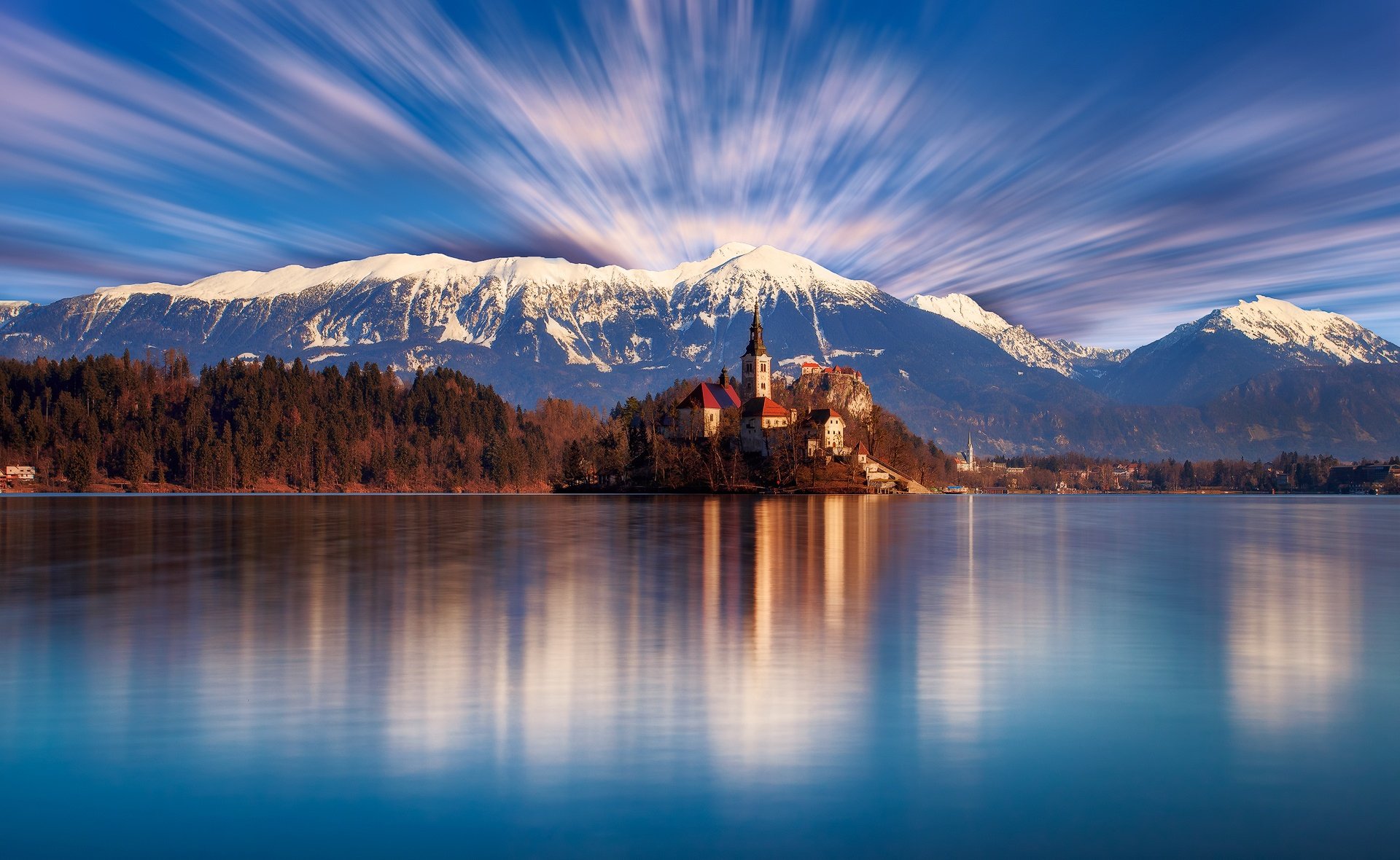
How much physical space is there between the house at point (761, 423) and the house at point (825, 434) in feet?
12.7

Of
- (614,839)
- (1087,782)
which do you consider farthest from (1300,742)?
(614,839)

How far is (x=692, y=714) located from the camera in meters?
14.1

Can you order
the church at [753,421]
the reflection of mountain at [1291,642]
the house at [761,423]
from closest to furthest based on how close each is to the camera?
1. the reflection of mountain at [1291,642]
2. the church at [753,421]
3. the house at [761,423]

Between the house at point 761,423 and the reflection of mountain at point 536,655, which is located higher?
the house at point 761,423

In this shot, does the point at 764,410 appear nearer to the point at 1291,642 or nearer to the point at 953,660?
the point at 1291,642

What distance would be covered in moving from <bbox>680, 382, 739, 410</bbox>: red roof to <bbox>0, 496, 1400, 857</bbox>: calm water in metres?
142

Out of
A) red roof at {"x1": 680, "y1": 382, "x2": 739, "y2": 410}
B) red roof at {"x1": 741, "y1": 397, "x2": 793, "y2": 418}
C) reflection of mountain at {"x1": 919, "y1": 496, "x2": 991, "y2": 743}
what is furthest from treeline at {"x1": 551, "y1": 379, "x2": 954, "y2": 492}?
reflection of mountain at {"x1": 919, "y1": 496, "x2": 991, "y2": 743}

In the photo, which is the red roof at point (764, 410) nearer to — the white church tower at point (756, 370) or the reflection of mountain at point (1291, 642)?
the white church tower at point (756, 370)

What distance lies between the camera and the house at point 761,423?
170 meters

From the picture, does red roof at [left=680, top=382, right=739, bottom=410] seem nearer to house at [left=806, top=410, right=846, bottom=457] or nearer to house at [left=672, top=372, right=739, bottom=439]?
house at [left=672, top=372, right=739, bottom=439]

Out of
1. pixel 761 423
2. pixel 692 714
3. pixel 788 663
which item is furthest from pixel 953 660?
pixel 761 423

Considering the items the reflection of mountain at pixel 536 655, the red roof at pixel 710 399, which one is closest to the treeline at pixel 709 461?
the red roof at pixel 710 399

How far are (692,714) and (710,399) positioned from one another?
539ft

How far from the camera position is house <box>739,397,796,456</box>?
169500 millimetres
